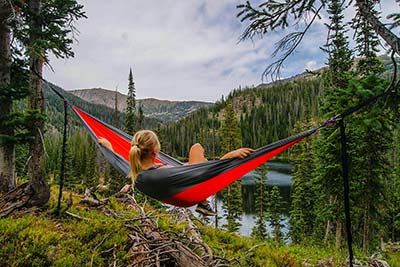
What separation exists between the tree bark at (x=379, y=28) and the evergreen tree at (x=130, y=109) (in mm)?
17223

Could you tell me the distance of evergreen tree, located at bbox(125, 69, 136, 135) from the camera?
18797 millimetres

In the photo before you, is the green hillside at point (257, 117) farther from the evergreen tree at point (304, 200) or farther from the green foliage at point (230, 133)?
the evergreen tree at point (304, 200)

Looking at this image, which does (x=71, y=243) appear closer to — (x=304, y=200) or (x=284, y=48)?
(x=284, y=48)

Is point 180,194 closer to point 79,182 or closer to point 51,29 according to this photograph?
point 51,29

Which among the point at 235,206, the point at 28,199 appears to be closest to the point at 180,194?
the point at 28,199

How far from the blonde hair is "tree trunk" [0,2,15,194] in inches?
131

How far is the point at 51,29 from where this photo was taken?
413 cm

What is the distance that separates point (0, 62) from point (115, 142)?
257 cm

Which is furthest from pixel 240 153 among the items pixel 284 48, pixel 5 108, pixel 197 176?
pixel 5 108

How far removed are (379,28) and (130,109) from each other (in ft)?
60.3

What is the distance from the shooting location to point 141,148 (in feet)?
7.47

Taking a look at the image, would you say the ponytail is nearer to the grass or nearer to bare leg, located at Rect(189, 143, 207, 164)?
bare leg, located at Rect(189, 143, 207, 164)

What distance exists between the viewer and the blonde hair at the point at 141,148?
2.25 metres

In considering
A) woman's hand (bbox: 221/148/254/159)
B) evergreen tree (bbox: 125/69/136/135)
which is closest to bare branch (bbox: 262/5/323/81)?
woman's hand (bbox: 221/148/254/159)
